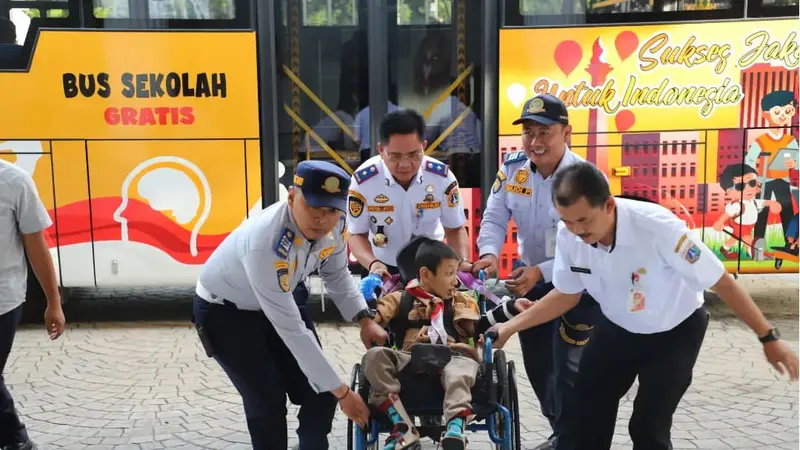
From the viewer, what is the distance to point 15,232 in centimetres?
353

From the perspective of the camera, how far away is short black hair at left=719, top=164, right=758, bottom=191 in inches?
243

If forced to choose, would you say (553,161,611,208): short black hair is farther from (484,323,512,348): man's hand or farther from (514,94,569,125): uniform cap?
(514,94,569,125): uniform cap

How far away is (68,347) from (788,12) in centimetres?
659

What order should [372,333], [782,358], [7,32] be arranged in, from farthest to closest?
[7,32] → [372,333] → [782,358]

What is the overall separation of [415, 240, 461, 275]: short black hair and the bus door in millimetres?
2974

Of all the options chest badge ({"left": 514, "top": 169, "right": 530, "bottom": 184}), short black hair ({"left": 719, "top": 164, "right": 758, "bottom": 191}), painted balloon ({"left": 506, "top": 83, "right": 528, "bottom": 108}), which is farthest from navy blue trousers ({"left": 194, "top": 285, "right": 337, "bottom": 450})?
short black hair ({"left": 719, "top": 164, "right": 758, "bottom": 191})

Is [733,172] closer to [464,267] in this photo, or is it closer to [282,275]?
[464,267]

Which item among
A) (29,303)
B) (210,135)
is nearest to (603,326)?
(210,135)

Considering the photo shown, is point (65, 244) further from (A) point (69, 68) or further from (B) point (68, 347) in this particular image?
(A) point (69, 68)

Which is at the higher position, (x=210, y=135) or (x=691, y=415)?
(x=210, y=135)

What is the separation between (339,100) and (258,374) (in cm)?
363

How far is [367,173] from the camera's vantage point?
4102 millimetres

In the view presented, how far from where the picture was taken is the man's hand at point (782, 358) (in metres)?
2.65

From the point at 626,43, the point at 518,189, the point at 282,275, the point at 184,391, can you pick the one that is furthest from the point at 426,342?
the point at 626,43
